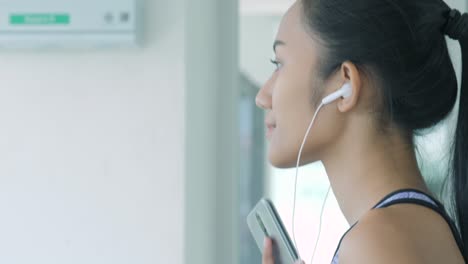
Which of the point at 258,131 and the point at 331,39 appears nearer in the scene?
the point at 331,39

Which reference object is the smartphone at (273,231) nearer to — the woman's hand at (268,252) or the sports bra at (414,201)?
the woman's hand at (268,252)

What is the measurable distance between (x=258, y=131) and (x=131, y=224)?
2488mm

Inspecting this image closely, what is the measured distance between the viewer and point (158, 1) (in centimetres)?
124

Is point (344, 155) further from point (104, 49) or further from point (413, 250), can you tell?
point (104, 49)

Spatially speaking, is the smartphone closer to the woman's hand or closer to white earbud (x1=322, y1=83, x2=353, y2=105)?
the woman's hand

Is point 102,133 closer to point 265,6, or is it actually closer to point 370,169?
point 370,169

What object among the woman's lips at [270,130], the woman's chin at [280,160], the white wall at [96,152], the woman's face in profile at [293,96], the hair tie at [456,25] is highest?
the hair tie at [456,25]

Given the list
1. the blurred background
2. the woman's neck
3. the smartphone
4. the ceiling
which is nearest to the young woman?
the woman's neck

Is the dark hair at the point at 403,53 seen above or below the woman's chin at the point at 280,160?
above

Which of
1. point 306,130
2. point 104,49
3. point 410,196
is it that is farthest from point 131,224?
point 410,196

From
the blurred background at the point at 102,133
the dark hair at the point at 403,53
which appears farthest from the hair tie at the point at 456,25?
the blurred background at the point at 102,133

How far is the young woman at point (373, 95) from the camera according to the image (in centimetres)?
76

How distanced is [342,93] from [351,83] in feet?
0.05

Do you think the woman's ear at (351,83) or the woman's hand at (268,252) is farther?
the woman's hand at (268,252)
